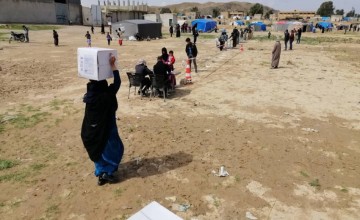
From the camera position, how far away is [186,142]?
6.89 metres

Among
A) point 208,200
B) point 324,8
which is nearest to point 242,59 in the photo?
point 208,200

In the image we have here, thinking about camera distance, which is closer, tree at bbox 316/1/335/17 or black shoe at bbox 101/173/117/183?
black shoe at bbox 101/173/117/183

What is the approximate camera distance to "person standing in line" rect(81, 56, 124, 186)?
15.6 ft

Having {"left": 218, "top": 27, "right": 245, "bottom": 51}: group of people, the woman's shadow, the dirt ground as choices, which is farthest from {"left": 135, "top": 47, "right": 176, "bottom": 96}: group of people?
{"left": 218, "top": 27, "right": 245, "bottom": 51}: group of people

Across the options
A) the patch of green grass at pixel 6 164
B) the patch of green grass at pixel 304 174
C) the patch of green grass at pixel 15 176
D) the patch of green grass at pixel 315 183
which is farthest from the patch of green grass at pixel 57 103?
the patch of green grass at pixel 315 183

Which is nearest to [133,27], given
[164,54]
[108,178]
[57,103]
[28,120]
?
[164,54]

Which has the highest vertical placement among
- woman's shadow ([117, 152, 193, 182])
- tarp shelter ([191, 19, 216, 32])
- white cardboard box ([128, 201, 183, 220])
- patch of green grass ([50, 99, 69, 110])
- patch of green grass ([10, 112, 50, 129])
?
tarp shelter ([191, 19, 216, 32])

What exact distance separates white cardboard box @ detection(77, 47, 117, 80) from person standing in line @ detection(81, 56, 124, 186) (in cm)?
9

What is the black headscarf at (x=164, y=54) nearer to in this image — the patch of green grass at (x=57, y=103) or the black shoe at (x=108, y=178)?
the patch of green grass at (x=57, y=103)

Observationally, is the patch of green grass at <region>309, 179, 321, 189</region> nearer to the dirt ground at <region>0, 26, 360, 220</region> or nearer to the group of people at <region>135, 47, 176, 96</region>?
the dirt ground at <region>0, 26, 360, 220</region>

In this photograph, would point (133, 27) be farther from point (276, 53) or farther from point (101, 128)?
point (101, 128)

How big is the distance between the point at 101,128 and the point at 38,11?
4996 cm

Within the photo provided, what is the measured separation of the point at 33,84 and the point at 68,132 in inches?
235

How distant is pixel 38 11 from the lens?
1866 inches
